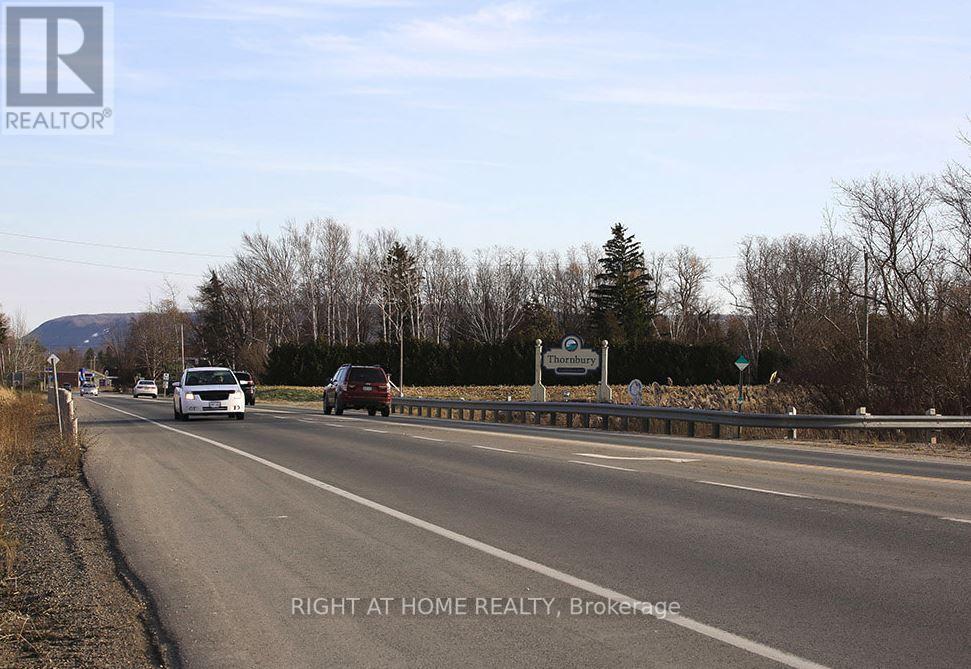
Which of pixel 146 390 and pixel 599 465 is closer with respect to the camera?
pixel 599 465

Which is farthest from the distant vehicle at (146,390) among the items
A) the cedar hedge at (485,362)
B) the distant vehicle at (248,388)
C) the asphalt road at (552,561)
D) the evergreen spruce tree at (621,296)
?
the asphalt road at (552,561)

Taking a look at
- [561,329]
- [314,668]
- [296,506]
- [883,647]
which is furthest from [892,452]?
[561,329]

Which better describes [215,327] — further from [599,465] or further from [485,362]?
[599,465]

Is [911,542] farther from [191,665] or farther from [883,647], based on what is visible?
[191,665]

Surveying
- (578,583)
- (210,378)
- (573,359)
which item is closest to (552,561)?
(578,583)

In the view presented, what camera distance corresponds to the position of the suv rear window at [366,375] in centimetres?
3962

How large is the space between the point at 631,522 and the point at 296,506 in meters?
4.08

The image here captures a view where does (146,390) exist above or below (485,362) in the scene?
below

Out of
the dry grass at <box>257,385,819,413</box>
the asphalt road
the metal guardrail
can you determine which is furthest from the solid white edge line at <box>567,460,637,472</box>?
the dry grass at <box>257,385,819,413</box>

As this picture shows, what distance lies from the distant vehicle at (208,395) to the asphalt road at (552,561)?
14.8m

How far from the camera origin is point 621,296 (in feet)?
340

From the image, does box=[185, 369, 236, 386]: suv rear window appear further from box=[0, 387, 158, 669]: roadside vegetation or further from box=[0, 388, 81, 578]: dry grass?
box=[0, 387, 158, 669]: roadside vegetation

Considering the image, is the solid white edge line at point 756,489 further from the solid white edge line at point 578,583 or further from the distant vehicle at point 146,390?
the distant vehicle at point 146,390

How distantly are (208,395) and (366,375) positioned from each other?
8.76 meters
